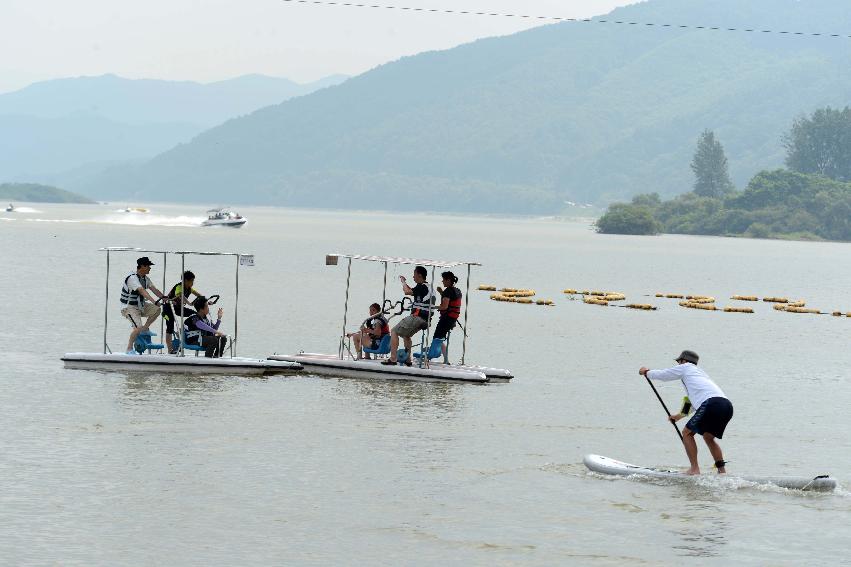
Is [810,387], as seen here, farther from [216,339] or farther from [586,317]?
[586,317]

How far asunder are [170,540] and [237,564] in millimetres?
1380

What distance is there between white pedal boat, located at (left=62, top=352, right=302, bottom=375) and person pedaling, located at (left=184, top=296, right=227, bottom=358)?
44 centimetres

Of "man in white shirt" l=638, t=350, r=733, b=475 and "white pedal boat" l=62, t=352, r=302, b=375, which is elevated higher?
"man in white shirt" l=638, t=350, r=733, b=475

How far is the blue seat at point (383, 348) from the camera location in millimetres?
32812

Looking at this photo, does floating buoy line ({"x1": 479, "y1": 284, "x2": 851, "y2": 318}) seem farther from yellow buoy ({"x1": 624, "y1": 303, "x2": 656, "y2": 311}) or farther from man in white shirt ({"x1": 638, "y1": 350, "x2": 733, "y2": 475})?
man in white shirt ({"x1": 638, "y1": 350, "x2": 733, "y2": 475})

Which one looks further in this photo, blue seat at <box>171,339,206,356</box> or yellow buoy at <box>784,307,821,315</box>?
yellow buoy at <box>784,307,821,315</box>

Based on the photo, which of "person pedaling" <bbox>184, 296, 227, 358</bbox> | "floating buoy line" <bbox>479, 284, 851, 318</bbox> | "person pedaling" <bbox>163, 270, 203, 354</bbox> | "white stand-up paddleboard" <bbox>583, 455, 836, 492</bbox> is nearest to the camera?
"white stand-up paddleboard" <bbox>583, 455, 836, 492</bbox>

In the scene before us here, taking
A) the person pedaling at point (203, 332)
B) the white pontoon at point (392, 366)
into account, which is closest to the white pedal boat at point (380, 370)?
the white pontoon at point (392, 366)

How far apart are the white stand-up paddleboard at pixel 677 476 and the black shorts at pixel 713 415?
42.8 inches

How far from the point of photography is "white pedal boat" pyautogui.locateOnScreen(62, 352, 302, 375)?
104 ft

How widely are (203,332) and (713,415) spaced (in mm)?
14695

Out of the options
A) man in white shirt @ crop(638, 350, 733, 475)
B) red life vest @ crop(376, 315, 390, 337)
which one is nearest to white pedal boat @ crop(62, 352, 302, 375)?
red life vest @ crop(376, 315, 390, 337)

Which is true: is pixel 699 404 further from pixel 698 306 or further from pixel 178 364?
pixel 698 306

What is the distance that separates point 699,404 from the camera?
21.3 metres
